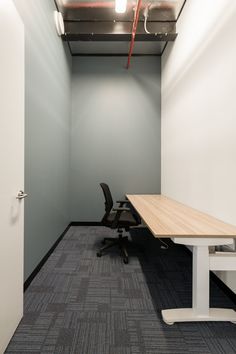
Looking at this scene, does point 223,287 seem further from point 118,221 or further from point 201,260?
point 118,221

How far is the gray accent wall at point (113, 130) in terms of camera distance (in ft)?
14.8

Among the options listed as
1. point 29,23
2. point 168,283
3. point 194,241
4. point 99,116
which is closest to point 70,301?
point 168,283

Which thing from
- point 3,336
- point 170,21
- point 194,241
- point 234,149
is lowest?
point 3,336

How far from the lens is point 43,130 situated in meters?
2.72

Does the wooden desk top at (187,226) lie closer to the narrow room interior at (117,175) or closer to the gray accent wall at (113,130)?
the narrow room interior at (117,175)

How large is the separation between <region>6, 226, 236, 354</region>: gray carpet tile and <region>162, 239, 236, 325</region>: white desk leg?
0.05m

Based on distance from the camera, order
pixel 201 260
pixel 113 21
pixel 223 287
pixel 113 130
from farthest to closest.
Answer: pixel 113 130 → pixel 113 21 → pixel 223 287 → pixel 201 260

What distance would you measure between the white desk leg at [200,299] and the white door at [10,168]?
3.56ft

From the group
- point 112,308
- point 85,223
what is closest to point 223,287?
point 112,308

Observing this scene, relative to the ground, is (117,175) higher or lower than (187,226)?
higher

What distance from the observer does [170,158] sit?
3896mm

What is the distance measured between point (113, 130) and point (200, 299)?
3413 millimetres

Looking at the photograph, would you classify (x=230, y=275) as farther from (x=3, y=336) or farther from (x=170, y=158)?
(x=170, y=158)

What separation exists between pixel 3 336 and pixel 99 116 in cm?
379
